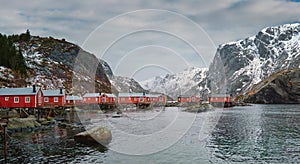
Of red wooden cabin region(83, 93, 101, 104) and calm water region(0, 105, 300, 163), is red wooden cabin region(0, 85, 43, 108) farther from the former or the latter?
red wooden cabin region(83, 93, 101, 104)

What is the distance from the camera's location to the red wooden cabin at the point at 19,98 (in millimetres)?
71688

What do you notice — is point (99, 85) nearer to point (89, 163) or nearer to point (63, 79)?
point (63, 79)

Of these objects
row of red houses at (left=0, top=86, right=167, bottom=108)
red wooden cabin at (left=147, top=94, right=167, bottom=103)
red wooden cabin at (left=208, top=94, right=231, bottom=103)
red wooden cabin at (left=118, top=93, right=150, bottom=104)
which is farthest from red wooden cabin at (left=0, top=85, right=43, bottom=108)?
red wooden cabin at (left=208, top=94, right=231, bottom=103)

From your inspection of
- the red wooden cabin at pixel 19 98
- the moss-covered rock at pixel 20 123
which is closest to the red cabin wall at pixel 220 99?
the red wooden cabin at pixel 19 98

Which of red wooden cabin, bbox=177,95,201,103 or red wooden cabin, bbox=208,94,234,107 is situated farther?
red wooden cabin, bbox=177,95,201,103

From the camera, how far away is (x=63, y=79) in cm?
15888

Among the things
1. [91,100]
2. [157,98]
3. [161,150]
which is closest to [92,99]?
[91,100]

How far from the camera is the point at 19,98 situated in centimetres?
7200

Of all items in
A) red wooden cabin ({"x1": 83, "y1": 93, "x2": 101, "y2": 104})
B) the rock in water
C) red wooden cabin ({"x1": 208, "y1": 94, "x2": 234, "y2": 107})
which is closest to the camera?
the rock in water

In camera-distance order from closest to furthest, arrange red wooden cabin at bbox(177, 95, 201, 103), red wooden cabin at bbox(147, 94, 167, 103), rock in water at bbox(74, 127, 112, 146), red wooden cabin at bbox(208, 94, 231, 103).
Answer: rock in water at bbox(74, 127, 112, 146) < red wooden cabin at bbox(147, 94, 167, 103) < red wooden cabin at bbox(208, 94, 231, 103) < red wooden cabin at bbox(177, 95, 201, 103)

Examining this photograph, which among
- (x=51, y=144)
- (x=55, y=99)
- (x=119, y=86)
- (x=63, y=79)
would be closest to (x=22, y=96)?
(x=55, y=99)

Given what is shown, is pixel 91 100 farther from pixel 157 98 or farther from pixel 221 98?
pixel 221 98

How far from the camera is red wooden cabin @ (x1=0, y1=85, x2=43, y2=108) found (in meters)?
71.7

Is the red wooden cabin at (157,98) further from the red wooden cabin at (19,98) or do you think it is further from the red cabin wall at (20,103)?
the red cabin wall at (20,103)
